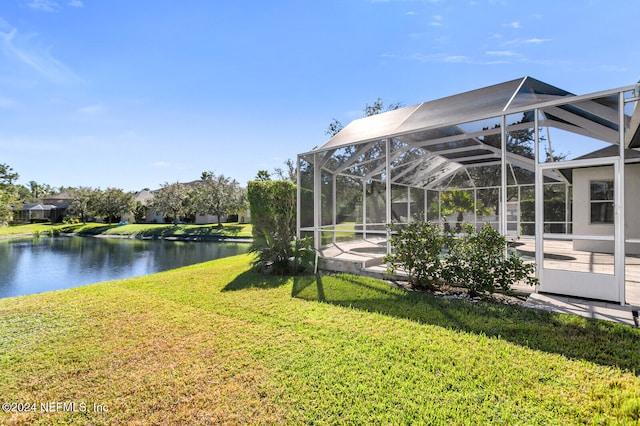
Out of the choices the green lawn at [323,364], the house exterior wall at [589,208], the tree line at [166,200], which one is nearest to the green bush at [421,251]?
the green lawn at [323,364]

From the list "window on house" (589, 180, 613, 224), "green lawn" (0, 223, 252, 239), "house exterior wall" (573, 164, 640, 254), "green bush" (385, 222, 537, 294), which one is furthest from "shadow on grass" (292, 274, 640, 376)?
"green lawn" (0, 223, 252, 239)

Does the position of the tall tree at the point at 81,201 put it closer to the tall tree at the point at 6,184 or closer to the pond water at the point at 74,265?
the tall tree at the point at 6,184

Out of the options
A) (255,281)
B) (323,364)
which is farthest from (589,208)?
(255,281)

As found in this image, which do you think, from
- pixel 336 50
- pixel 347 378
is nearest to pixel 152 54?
pixel 336 50

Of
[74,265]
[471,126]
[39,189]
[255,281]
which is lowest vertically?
[74,265]

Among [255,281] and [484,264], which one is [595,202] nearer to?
[484,264]

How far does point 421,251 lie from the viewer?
597 centimetres

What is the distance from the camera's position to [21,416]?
2680 millimetres

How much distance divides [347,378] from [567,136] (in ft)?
18.8

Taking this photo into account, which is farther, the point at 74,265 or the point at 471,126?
the point at 74,265

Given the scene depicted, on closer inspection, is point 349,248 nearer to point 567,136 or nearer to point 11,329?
point 567,136

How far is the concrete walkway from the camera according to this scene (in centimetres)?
427

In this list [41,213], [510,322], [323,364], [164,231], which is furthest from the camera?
[41,213]

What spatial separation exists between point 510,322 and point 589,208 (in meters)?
3.81
